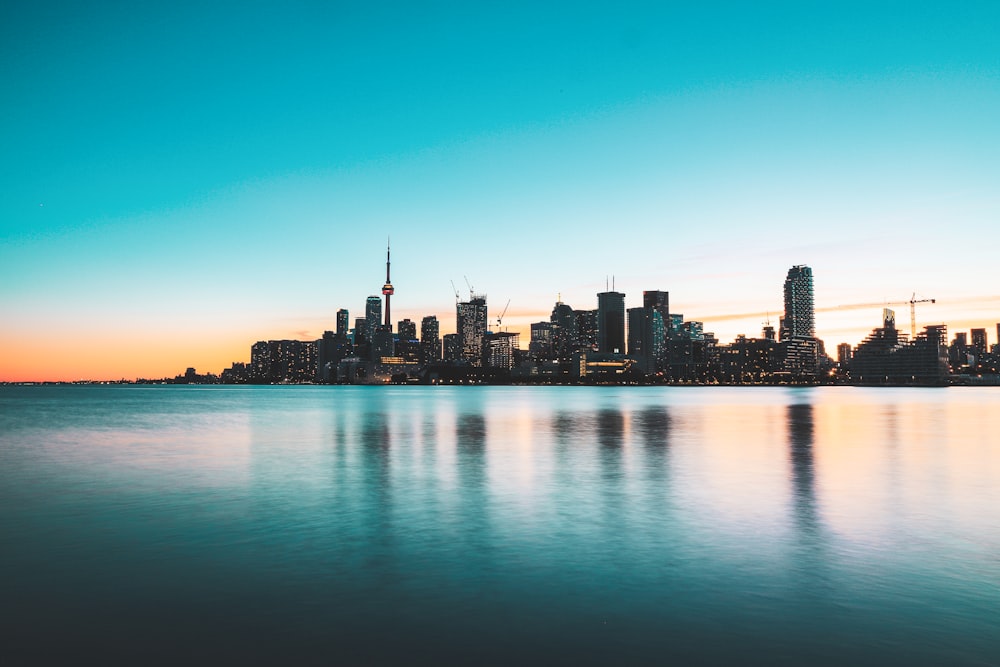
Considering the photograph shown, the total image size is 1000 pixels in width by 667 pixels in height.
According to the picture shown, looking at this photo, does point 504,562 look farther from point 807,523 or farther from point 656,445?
point 656,445

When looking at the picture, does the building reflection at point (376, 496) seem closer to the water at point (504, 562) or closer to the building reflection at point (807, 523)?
the water at point (504, 562)

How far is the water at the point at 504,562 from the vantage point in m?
13.0

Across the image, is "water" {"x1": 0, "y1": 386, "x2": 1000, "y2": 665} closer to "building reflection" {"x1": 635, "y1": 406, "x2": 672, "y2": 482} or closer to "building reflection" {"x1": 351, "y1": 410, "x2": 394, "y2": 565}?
"building reflection" {"x1": 351, "y1": 410, "x2": 394, "y2": 565}

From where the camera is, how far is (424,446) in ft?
183

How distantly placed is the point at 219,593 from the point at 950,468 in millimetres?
41032

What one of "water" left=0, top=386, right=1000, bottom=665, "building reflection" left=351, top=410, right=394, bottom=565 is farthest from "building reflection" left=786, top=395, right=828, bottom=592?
"building reflection" left=351, top=410, right=394, bottom=565

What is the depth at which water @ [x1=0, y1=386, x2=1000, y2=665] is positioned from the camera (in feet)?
42.5

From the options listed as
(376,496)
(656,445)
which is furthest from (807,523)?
(656,445)

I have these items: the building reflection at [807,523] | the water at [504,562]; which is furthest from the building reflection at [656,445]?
the building reflection at [807,523]

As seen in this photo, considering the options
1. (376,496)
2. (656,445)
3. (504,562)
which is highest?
(504,562)

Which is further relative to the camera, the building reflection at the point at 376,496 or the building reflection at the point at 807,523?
the building reflection at the point at 376,496

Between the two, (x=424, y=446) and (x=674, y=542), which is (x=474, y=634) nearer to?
(x=674, y=542)

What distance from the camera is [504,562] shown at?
19297 mm

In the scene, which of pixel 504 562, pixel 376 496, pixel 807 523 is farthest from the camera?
pixel 376 496
